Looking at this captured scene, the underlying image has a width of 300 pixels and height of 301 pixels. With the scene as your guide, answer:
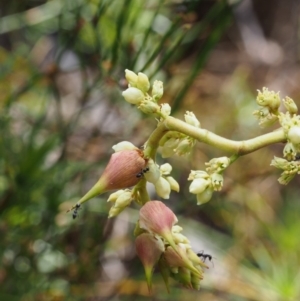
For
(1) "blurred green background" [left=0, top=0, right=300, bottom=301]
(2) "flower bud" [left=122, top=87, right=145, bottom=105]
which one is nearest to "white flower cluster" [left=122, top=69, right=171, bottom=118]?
(2) "flower bud" [left=122, top=87, right=145, bottom=105]

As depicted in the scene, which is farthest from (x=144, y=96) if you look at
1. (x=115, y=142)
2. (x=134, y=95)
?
(x=115, y=142)

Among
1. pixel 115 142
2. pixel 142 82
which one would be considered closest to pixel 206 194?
pixel 142 82

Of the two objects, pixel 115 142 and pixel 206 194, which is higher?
pixel 206 194

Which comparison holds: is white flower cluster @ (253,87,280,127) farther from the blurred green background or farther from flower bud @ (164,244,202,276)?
the blurred green background

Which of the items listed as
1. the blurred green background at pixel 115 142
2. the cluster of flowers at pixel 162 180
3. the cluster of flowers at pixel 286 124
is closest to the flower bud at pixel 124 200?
the cluster of flowers at pixel 162 180

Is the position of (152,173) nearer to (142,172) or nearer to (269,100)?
(142,172)

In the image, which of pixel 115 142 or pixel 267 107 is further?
pixel 115 142

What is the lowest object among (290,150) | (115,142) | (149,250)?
(115,142)
